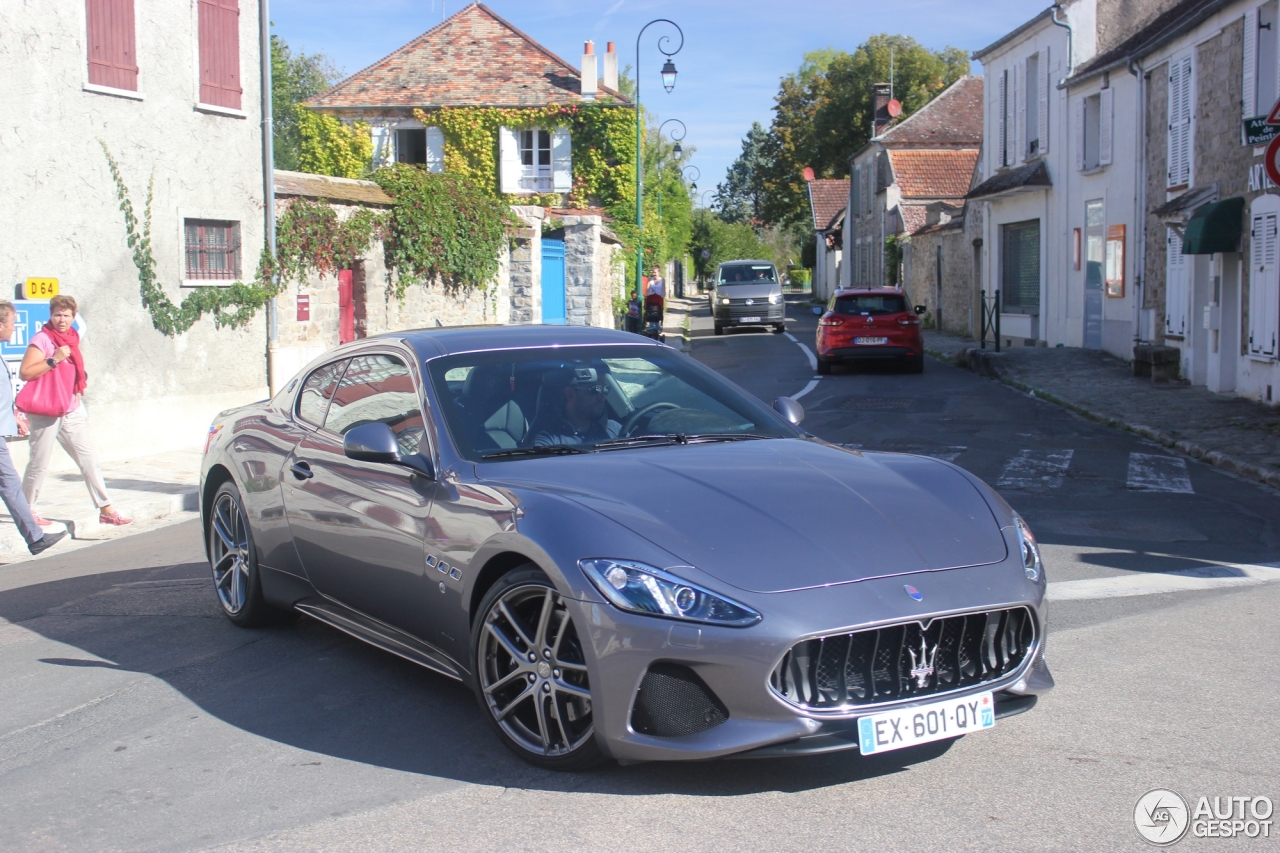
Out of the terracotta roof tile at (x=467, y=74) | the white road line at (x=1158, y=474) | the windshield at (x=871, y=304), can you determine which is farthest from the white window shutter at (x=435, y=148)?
the white road line at (x=1158, y=474)

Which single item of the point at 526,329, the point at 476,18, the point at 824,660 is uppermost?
the point at 476,18

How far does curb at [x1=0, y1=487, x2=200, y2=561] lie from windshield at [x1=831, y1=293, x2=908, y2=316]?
13564 mm

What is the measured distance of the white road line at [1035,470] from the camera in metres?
10.6

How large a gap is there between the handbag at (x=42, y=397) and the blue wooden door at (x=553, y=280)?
18548 millimetres

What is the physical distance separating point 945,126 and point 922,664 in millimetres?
48258

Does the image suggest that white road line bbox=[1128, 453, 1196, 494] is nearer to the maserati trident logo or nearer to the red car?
the maserati trident logo

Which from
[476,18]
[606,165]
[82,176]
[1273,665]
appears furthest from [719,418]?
[476,18]

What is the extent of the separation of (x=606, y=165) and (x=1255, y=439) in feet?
83.1

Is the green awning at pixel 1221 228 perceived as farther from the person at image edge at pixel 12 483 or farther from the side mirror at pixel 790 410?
the person at image edge at pixel 12 483

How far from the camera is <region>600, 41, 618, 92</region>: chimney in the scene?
1566 inches

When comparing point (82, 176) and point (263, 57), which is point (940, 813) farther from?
point (263, 57)

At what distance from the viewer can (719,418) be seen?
5.23 metres

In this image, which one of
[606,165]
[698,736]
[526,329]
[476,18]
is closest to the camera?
[698,736]

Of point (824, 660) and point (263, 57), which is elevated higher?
point (263, 57)
